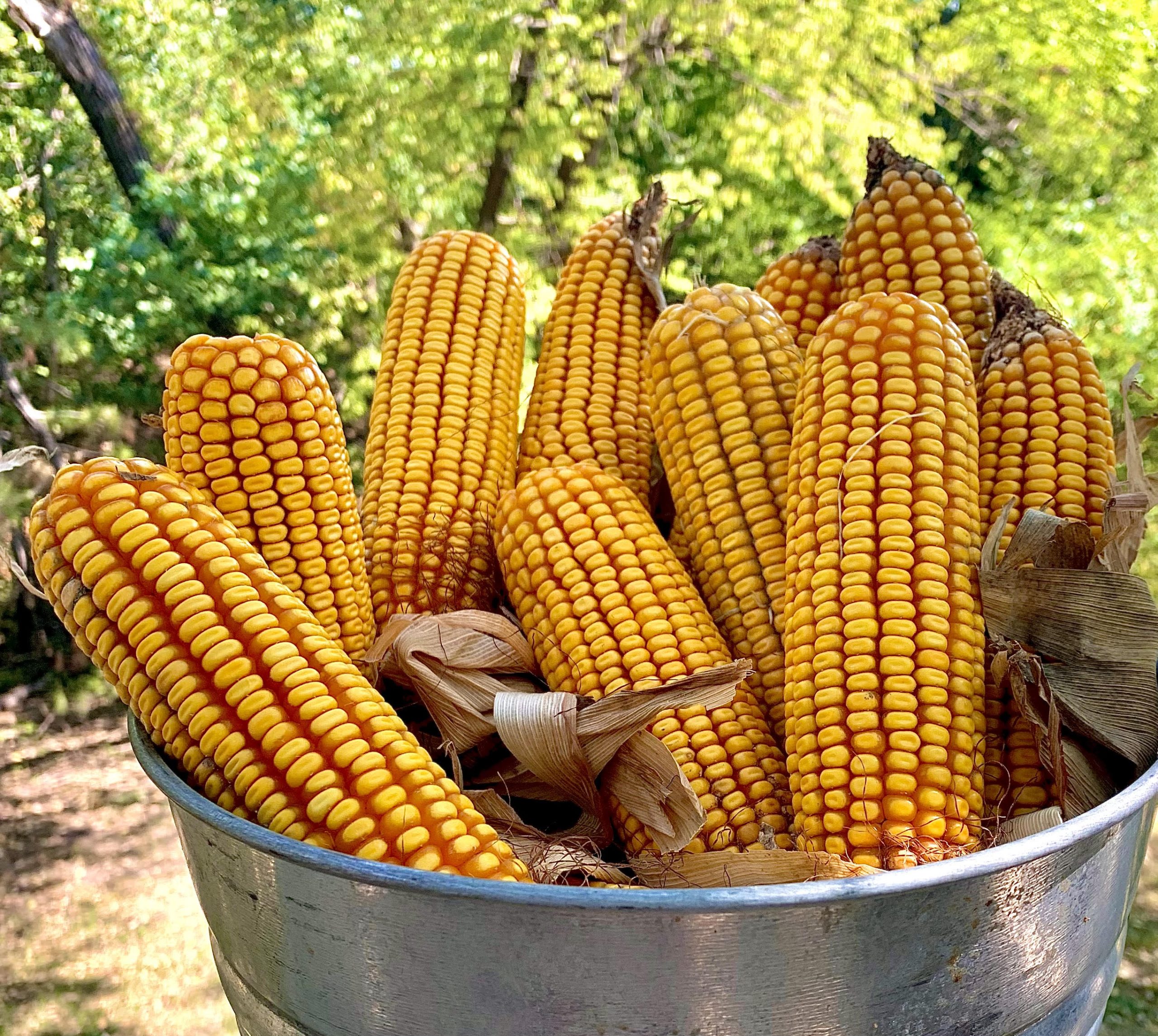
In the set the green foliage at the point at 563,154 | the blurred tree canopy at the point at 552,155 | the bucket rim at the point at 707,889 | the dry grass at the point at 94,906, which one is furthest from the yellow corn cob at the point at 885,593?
the dry grass at the point at 94,906

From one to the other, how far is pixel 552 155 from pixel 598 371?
1345 mm

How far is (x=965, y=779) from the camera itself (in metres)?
0.86

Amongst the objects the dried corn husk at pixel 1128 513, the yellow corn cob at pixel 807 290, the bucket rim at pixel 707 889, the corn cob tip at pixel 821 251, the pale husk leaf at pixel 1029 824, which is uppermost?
the corn cob tip at pixel 821 251

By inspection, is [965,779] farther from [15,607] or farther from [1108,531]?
[15,607]

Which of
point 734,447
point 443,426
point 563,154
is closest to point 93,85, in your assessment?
point 563,154

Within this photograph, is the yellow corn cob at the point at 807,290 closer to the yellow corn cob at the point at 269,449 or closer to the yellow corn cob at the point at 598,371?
the yellow corn cob at the point at 598,371

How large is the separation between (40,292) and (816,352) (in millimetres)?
3555

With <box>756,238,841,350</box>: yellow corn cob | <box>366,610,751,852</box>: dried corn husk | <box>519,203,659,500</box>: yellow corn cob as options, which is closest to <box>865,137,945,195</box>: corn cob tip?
<box>756,238,841,350</box>: yellow corn cob

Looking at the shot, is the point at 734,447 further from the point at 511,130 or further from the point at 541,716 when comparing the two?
the point at 511,130

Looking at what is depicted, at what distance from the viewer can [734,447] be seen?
112 centimetres

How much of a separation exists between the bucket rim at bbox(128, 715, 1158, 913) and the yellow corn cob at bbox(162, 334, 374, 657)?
39 centimetres

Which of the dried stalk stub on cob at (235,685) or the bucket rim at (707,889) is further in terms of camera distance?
the dried stalk stub on cob at (235,685)

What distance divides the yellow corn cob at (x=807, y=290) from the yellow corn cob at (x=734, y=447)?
5.2 inches

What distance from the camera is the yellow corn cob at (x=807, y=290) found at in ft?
4.28
